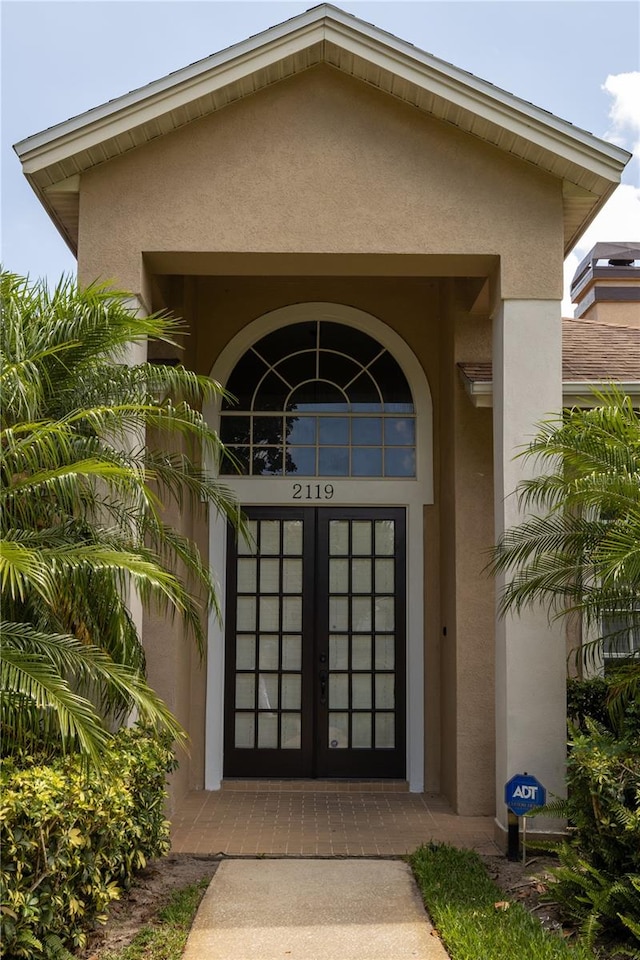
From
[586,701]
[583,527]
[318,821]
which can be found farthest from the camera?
[318,821]

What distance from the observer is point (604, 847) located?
19.0ft

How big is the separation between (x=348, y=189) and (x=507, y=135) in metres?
1.40

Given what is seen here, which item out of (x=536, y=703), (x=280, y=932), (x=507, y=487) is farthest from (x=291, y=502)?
(x=280, y=932)

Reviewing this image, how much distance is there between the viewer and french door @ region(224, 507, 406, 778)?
394 inches

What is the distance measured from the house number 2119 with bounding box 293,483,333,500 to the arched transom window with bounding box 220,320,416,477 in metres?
0.13

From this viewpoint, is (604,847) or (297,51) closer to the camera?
(604,847)

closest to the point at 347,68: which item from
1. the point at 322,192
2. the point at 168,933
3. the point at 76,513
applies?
the point at 322,192

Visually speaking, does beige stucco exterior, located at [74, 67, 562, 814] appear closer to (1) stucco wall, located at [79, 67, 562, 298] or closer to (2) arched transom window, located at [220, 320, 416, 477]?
(1) stucco wall, located at [79, 67, 562, 298]

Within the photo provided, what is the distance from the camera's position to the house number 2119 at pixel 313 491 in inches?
401

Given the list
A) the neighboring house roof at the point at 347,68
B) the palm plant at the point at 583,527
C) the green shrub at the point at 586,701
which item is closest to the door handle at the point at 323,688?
the green shrub at the point at 586,701

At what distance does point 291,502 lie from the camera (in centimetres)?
1018

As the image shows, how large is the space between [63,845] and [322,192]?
5.45 metres

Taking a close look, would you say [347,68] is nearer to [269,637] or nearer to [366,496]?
[366,496]

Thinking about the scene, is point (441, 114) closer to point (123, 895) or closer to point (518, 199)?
point (518, 199)
